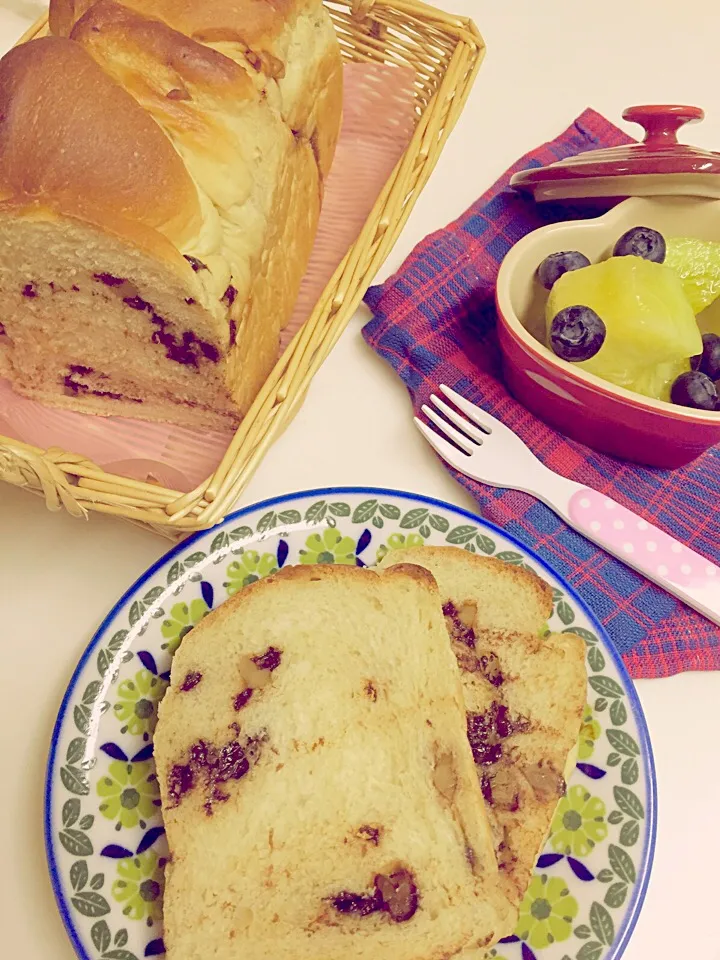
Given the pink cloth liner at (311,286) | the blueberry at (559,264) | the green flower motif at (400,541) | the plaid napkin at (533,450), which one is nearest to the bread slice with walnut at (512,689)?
the green flower motif at (400,541)

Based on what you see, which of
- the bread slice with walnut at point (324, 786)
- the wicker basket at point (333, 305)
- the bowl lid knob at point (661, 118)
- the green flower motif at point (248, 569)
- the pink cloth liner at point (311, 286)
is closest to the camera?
the bread slice with walnut at point (324, 786)

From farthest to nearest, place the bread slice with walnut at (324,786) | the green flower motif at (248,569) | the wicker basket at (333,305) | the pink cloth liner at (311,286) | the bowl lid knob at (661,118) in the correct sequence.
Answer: the bowl lid knob at (661,118)
the pink cloth liner at (311,286)
the green flower motif at (248,569)
the wicker basket at (333,305)
the bread slice with walnut at (324,786)

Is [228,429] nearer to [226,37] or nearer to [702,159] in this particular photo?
[226,37]

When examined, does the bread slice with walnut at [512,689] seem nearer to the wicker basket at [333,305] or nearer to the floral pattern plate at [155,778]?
the floral pattern plate at [155,778]

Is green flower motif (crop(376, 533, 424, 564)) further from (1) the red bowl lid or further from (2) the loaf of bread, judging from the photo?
(1) the red bowl lid

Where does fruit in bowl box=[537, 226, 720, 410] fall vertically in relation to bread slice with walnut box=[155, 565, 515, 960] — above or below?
above

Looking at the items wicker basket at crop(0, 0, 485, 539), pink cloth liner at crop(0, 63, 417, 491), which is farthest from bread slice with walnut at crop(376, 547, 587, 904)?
pink cloth liner at crop(0, 63, 417, 491)
